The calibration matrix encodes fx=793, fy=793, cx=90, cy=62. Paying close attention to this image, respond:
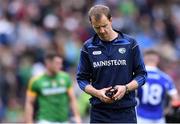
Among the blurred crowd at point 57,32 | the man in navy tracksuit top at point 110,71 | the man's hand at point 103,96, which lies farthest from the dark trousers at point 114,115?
the blurred crowd at point 57,32

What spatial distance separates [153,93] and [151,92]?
0.11 feet

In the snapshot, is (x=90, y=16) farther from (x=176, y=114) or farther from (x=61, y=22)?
(x=61, y=22)

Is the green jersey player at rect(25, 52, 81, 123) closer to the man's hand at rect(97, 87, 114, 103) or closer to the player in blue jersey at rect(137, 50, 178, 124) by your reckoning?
the player in blue jersey at rect(137, 50, 178, 124)

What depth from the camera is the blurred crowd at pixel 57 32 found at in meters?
19.2

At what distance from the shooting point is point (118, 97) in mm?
8898

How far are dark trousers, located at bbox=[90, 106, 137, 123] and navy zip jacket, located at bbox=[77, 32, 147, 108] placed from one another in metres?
0.07

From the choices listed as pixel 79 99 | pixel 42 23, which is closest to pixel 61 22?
pixel 42 23

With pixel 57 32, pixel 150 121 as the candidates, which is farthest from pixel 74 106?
pixel 57 32

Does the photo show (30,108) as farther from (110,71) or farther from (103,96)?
(103,96)

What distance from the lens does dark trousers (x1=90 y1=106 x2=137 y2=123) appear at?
928 cm

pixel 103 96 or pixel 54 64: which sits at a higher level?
pixel 54 64

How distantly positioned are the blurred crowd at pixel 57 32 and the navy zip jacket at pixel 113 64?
28.1 ft

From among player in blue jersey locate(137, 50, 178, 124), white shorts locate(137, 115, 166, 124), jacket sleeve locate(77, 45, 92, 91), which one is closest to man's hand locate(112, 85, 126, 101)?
jacket sleeve locate(77, 45, 92, 91)

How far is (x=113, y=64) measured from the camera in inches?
359
